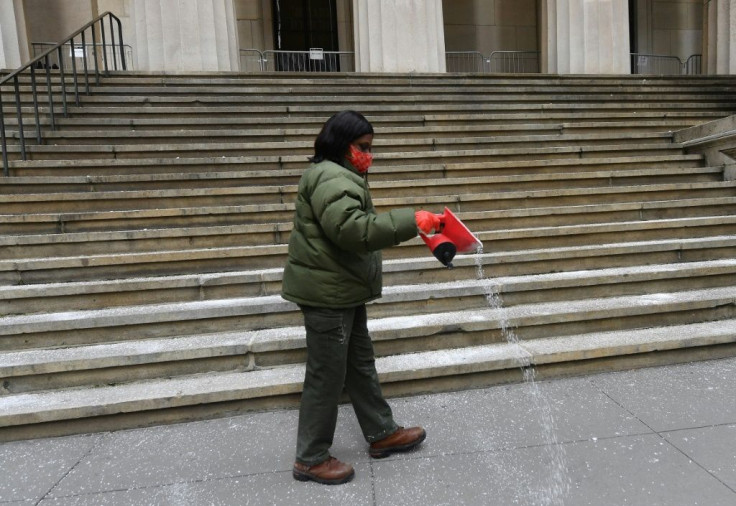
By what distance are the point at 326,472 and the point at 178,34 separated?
9023mm

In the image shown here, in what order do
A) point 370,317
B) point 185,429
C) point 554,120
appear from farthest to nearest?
1. point 554,120
2. point 370,317
3. point 185,429

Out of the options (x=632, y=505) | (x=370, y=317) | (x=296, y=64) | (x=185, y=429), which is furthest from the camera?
(x=296, y=64)

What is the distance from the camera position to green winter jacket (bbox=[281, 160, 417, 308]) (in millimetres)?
2062

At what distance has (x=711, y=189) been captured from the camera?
5520 mm

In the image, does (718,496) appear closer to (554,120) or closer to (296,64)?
(554,120)

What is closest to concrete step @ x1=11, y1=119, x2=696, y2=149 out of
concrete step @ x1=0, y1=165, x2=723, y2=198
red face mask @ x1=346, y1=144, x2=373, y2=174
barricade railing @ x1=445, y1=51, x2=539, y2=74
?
concrete step @ x1=0, y1=165, x2=723, y2=198

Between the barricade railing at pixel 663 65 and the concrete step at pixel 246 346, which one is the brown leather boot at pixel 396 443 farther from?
the barricade railing at pixel 663 65

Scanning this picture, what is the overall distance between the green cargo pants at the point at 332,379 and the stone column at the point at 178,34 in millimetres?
8315

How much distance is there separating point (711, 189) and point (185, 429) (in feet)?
19.3

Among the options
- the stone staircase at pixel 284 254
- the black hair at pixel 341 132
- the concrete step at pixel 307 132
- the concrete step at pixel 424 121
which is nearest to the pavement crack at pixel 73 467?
the stone staircase at pixel 284 254

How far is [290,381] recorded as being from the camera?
10.3ft

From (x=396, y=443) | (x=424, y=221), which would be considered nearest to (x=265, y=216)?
(x=396, y=443)

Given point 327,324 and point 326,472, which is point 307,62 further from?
point 326,472

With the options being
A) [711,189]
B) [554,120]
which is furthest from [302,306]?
[554,120]
